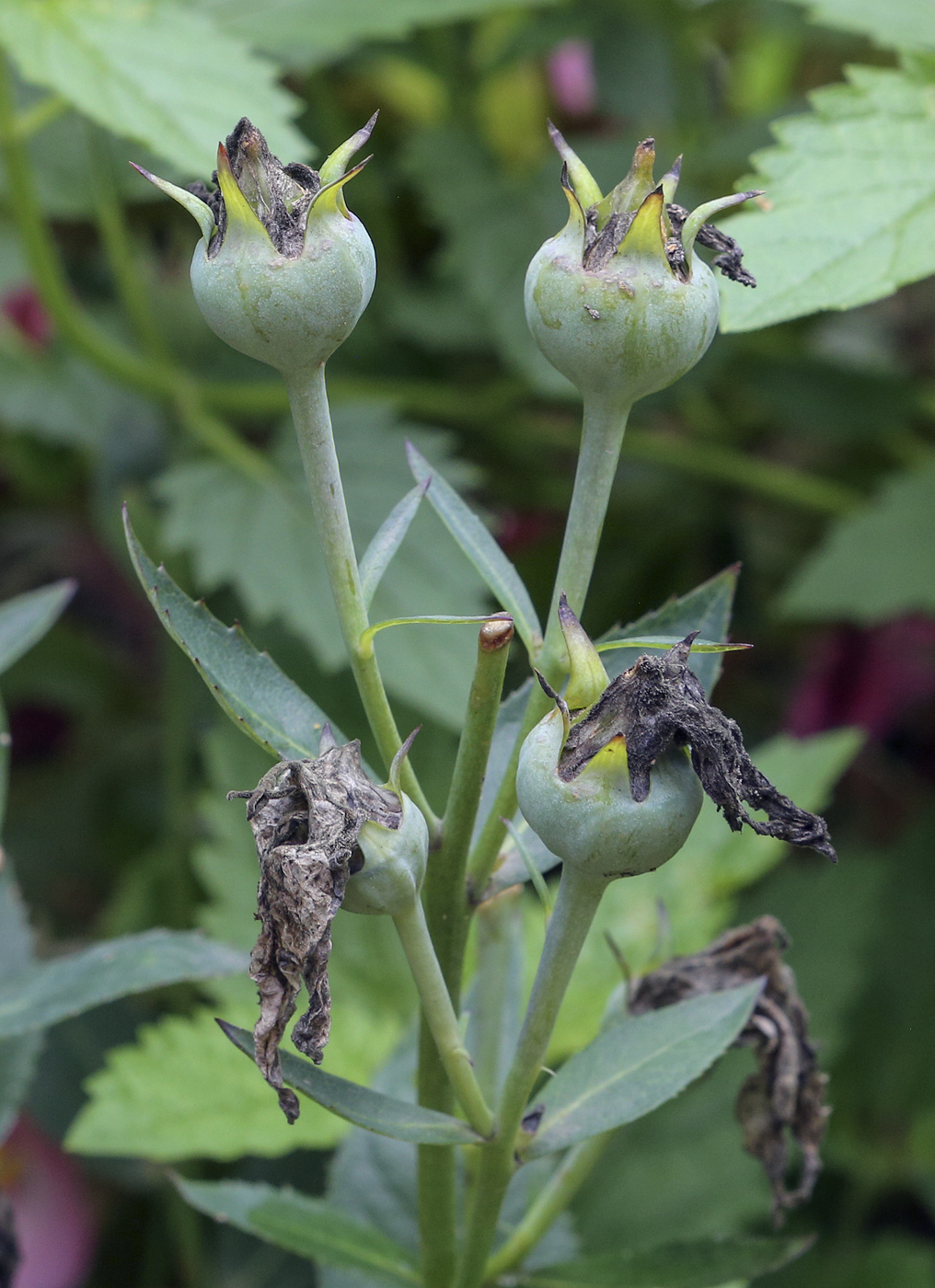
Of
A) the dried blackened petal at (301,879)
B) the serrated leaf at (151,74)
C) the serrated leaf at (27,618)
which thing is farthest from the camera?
the serrated leaf at (151,74)

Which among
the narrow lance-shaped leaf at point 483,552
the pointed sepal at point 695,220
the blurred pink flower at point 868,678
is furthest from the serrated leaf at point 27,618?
the blurred pink flower at point 868,678

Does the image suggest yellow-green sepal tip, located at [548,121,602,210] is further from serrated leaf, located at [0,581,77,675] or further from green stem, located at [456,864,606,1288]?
serrated leaf, located at [0,581,77,675]

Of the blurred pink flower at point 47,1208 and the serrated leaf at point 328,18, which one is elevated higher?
the serrated leaf at point 328,18

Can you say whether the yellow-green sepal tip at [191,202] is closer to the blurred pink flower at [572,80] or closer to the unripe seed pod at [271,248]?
the unripe seed pod at [271,248]

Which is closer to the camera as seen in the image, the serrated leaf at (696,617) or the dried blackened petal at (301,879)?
the dried blackened petal at (301,879)

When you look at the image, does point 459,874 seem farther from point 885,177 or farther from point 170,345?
point 170,345

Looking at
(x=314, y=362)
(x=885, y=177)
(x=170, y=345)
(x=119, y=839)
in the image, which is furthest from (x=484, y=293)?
(x=314, y=362)

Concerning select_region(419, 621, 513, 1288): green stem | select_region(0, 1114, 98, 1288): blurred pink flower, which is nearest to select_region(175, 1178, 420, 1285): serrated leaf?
select_region(419, 621, 513, 1288): green stem

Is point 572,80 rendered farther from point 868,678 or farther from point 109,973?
point 109,973
